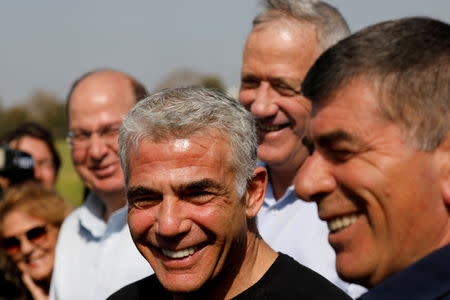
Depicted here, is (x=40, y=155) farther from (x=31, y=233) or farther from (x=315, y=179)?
(x=315, y=179)

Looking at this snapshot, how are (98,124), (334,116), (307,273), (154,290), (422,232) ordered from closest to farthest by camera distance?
1. (422,232)
2. (334,116)
3. (307,273)
4. (154,290)
5. (98,124)

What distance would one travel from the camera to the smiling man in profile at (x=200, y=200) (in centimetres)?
263

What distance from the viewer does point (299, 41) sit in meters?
3.89

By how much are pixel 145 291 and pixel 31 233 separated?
7.76 ft

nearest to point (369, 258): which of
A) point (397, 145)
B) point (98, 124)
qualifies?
point (397, 145)

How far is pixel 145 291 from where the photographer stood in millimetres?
3051

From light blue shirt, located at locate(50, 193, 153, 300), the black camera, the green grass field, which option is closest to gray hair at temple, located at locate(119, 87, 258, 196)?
light blue shirt, located at locate(50, 193, 153, 300)

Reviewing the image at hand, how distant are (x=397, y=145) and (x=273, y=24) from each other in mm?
2270

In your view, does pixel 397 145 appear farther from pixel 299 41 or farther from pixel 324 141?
pixel 299 41

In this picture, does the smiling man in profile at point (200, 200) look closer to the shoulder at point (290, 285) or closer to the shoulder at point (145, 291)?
the shoulder at point (290, 285)

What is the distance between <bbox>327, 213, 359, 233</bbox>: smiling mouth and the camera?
6.78 feet

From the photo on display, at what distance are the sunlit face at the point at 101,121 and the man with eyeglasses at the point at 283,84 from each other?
98cm

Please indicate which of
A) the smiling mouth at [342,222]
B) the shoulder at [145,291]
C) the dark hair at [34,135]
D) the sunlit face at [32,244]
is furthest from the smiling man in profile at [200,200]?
the dark hair at [34,135]

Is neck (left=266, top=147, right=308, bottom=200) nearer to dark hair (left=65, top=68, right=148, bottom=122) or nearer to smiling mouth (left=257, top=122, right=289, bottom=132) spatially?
smiling mouth (left=257, top=122, right=289, bottom=132)
